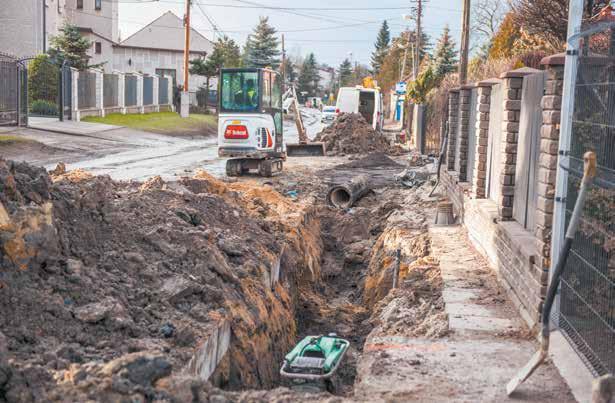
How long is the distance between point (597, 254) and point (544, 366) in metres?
1.15

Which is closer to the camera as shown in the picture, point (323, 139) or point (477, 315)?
point (477, 315)

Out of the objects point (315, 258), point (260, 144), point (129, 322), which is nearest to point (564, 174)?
point (129, 322)

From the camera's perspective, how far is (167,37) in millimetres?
76375

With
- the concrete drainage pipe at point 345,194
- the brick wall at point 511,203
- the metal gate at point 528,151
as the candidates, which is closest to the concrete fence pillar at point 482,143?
the brick wall at point 511,203

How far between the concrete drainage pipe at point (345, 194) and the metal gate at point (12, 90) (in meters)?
15.7

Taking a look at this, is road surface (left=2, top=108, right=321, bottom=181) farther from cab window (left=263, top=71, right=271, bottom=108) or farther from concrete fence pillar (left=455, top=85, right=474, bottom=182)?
concrete fence pillar (left=455, top=85, right=474, bottom=182)

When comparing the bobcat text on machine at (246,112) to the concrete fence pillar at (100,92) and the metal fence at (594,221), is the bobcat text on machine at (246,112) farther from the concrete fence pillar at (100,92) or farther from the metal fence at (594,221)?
the concrete fence pillar at (100,92)

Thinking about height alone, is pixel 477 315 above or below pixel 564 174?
below

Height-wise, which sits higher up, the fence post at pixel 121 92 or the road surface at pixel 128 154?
the fence post at pixel 121 92

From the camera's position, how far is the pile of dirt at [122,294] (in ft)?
16.0

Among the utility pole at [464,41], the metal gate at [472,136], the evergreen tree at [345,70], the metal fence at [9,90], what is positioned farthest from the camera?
the evergreen tree at [345,70]

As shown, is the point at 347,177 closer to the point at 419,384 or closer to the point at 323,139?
the point at 323,139

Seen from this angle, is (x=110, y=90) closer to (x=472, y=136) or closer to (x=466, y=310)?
(x=472, y=136)

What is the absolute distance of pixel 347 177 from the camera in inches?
928
